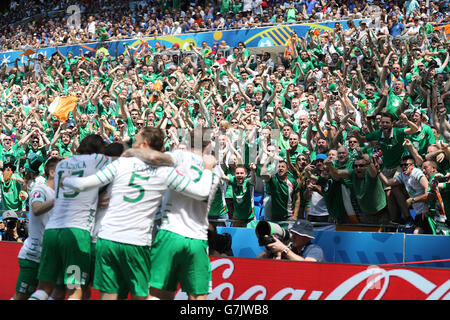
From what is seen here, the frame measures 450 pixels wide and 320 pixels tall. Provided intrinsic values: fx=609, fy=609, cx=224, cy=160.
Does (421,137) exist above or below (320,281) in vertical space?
A: above

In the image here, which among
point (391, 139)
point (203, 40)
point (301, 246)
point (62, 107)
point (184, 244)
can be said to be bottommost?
point (301, 246)

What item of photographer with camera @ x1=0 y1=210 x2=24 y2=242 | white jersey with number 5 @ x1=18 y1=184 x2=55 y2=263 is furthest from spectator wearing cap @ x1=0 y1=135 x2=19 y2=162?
white jersey with number 5 @ x1=18 y1=184 x2=55 y2=263

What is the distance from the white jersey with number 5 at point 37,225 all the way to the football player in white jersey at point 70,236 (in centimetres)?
49

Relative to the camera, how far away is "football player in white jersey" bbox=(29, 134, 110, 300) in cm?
550

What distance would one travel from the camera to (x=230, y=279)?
22.8ft

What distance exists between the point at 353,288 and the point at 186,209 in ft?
7.04

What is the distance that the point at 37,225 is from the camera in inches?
242

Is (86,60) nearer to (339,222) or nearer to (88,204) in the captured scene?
(339,222)

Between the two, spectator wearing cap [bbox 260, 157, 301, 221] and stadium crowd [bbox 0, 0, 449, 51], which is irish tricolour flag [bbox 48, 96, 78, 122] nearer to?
stadium crowd [bbox 0, 0, 449, 51]

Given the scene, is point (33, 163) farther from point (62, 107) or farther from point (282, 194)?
point (282, 194)

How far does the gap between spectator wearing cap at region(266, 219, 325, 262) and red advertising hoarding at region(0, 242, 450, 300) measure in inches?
12.7

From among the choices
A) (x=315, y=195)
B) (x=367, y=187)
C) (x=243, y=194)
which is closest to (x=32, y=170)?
(x=243, y=194)

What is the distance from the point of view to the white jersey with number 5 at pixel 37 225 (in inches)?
239
